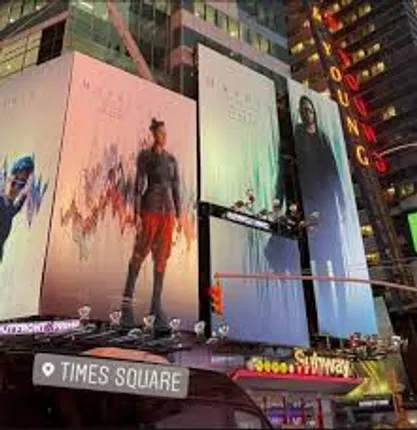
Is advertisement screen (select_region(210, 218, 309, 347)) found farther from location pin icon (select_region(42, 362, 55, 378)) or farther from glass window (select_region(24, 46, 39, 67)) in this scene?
location pin icon (select_region(42, 362, 55, 378))

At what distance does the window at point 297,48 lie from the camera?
91.3 metres

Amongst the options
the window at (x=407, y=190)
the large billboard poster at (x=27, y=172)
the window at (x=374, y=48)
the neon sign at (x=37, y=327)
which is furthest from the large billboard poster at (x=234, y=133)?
the window at (x=374, y=48)

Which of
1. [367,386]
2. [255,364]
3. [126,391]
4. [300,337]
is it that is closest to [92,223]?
[255,364]

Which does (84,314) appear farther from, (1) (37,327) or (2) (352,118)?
(2) (352,118)

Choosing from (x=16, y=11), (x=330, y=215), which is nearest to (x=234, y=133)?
(x=330, y=215)

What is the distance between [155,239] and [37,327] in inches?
289

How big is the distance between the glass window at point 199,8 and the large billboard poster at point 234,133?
5.98m

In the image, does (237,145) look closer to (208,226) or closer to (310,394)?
(208,226)

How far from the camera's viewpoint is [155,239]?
96.7 feet

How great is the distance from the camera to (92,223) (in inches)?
1078

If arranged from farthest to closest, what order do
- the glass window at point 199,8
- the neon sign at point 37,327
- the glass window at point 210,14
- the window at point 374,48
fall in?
1. the window at point 374,48
2. the glass window at point 210,14
3. the glass window at point 199,8
4. the neon sign at point 37,327

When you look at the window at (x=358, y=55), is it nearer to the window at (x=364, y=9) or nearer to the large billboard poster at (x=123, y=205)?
the window at (x=364, y=9)

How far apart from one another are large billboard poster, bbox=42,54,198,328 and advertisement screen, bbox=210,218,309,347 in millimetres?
1572

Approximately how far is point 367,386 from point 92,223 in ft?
91.4
